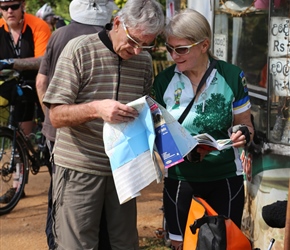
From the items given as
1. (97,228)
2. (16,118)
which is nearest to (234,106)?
(97,228)

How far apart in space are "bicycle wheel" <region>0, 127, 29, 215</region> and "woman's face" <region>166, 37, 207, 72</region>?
3.38 meters

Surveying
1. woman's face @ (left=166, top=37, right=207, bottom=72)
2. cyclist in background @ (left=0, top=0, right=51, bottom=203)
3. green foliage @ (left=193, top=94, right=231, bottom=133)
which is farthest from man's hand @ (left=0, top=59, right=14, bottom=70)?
green foliage @ (left=193, top=94, right=231, bottom=133)

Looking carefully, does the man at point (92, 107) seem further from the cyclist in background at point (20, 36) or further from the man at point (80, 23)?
the cyclist in background at point (20, 36)

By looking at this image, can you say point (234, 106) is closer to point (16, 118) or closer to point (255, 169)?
point (255, 169)

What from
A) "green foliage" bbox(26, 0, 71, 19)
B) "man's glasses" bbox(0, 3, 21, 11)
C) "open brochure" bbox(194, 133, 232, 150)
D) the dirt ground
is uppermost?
"man's glasses" bbox(0, 3, 21, 11)

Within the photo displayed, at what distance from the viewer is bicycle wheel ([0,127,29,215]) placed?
22.7 ft

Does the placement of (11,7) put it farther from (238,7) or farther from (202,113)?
(202,113)

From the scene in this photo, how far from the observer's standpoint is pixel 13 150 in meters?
6.88

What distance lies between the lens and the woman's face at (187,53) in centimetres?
379

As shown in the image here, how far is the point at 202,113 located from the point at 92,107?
70 cm

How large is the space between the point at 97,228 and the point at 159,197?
142 inches

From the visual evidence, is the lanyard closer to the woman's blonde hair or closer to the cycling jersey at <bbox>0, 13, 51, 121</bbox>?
the cycling jersey at <bbox>0, 13, 51, 121</bbox>

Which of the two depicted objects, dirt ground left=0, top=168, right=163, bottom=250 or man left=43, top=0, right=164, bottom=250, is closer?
man left=43, top=0, right=164, bottom=250

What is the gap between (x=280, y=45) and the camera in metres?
4.93
